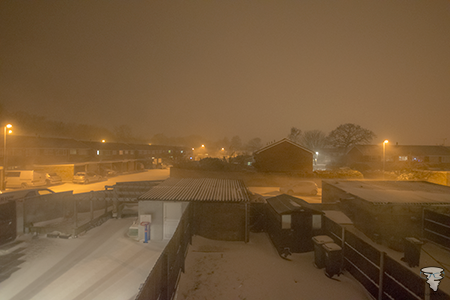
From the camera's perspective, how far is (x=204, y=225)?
10578 millimetres

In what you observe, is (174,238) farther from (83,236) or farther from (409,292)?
(83,236)

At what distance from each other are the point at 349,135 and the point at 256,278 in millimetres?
57316

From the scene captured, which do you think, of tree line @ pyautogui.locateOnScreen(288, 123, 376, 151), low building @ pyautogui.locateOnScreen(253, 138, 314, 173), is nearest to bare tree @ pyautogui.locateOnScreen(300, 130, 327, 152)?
tree line @ pyautogui.locateOnScreen(288, 123, 376, 151)

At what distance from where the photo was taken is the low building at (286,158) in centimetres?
3005

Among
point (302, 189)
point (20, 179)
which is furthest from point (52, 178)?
point (302, 189)

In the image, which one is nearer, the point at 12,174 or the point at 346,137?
the point at 12,174

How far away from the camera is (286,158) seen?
3008 cm

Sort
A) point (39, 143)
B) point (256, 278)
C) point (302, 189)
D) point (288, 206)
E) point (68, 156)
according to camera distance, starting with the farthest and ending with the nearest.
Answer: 1. point (68, 156)
2. point (39, 143)
3. point (302, 189)
4. point (288, 206)
5. point (256, 278)

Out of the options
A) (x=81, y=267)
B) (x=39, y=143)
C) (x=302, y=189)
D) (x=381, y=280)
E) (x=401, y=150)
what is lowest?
(x=81, y=267)

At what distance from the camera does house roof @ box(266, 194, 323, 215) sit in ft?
30.1

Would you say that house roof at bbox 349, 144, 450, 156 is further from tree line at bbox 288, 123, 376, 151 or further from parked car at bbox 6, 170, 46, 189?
parked car at bbox 6, 170, 46, 189

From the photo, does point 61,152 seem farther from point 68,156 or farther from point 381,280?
point 381,280

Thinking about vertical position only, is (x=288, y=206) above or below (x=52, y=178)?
above

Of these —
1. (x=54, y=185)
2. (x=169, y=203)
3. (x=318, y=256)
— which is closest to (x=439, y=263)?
(x=318, y=256)
